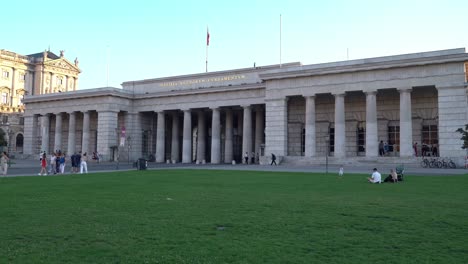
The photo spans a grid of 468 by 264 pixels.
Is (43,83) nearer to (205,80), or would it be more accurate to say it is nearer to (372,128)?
(205,80)

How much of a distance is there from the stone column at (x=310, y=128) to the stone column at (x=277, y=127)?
8.87 ft

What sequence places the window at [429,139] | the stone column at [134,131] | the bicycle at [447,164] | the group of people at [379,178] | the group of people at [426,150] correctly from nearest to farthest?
the group of people at [379,178] → the bicycle at [447,164] → the group of people at [426,150] → the window at [429,139] → the stone column at [134,131]

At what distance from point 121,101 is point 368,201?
2059 inches

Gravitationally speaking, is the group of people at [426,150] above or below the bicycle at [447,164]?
above

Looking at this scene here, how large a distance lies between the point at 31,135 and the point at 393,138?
57.5 meters

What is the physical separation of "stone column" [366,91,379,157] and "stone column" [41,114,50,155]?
50.4 m

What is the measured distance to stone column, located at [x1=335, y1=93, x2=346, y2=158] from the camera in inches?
1737

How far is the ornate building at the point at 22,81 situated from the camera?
306ft

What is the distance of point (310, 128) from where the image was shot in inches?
1807

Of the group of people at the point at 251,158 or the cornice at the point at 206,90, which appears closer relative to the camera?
the cornice at the point at 206,90

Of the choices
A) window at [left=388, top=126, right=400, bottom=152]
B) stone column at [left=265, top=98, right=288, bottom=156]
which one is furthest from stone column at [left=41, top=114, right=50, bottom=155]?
window at [left=388, top=126, right=400, bottom=152]

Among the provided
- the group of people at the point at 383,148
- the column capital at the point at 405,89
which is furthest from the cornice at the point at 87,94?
the column capital at the point at 405,89

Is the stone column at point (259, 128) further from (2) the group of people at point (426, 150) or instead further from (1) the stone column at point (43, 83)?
(1) the stone column at point (43, 83)

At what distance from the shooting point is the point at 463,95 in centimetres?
3900
